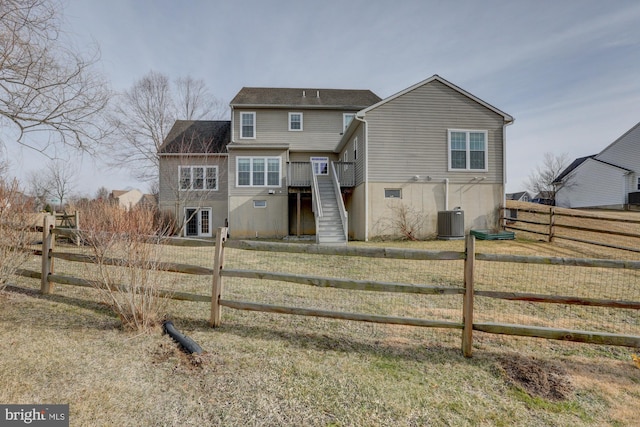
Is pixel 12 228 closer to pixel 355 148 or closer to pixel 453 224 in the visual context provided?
pixel 355 148

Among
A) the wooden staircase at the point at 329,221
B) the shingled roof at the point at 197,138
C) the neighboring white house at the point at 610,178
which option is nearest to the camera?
the wooden staircase at the point at 329,221

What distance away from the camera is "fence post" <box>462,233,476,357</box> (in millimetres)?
3105

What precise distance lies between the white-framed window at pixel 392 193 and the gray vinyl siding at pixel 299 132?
22.5 ft

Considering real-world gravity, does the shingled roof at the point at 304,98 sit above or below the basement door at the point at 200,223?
above

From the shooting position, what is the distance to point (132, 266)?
356cm

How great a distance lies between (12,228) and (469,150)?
15376mm

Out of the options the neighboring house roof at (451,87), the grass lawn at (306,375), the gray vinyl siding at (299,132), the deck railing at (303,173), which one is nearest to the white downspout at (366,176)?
the neighboring house roof at (451,87)

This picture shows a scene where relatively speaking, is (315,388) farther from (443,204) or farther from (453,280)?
(443,204)

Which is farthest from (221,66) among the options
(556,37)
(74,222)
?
(556,37)

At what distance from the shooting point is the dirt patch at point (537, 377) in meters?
2.57

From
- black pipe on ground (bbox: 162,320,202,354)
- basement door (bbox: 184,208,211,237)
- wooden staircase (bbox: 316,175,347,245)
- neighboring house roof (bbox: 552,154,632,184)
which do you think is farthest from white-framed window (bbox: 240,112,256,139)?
neighboring house roof (bbox: 552,154,632,184)

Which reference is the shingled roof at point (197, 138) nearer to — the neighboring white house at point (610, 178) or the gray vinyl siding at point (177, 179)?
the gray vinyl siding at point (177, 179)

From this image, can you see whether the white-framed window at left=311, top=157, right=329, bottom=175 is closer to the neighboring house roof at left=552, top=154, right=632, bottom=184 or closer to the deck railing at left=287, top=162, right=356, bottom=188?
the deck railing at left=287, top=162, right=356, bottom=188

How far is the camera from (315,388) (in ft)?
8.39
